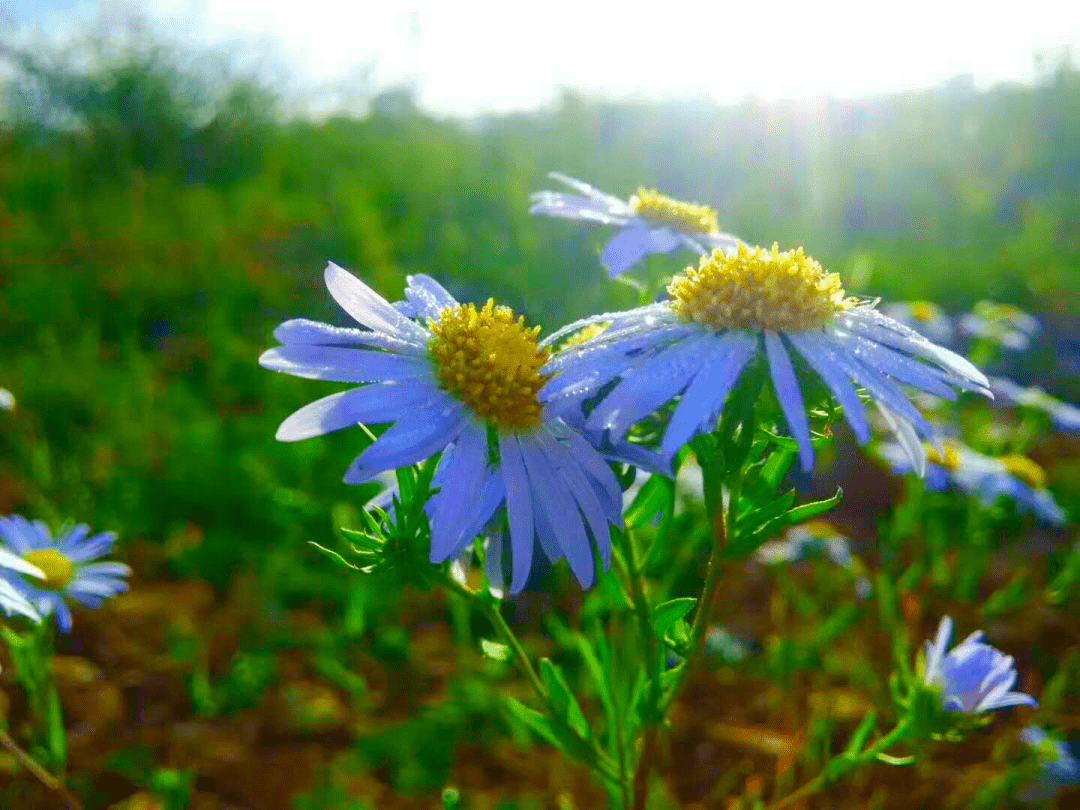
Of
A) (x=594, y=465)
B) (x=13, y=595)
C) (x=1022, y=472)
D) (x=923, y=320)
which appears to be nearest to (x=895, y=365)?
(x=594, y=465)

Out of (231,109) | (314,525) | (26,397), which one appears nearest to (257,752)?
(314,525)

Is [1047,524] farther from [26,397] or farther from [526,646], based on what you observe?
[26,397]

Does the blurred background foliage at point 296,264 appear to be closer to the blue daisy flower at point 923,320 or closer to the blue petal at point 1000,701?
the blue petal at point 1000,701

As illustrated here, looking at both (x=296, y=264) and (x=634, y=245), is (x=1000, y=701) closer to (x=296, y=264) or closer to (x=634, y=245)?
(x=634, y=245)

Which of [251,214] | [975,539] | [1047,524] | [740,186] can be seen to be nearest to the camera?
[975,539]

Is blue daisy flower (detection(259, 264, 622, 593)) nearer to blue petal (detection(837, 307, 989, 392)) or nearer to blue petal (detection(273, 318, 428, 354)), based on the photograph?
blue petal (detection(273, 318, 428, 354))

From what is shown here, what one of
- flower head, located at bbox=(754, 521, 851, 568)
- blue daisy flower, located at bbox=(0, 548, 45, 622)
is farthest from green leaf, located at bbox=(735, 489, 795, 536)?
flower head, located at bbox=(754, 521, 851, 568)
